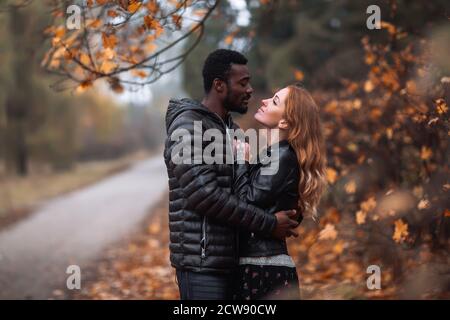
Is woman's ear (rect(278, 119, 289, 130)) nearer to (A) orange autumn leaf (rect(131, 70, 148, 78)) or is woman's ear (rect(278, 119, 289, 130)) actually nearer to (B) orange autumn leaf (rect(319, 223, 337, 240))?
(B) orange autumn leaf (rect(319, 223, 337, 240))

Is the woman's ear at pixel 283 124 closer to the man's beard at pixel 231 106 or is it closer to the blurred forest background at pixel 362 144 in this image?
the man's beard at pixel 231 106

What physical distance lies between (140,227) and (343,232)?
6.90 meters

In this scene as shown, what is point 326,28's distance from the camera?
10.2m

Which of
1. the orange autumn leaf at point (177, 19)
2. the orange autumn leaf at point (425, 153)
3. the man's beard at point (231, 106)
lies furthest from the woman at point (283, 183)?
the orange autumn leaf at point (425, 153)

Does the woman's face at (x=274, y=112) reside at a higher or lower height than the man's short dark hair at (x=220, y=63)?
lower

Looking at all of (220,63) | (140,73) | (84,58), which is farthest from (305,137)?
(84,58)

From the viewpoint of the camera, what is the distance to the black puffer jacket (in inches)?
111

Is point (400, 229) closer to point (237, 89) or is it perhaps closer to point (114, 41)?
point (237, 89)

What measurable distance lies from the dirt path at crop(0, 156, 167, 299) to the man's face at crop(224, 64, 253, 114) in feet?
14.8

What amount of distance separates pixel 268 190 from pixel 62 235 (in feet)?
29.3

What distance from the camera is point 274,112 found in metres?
3.07

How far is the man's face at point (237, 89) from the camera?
9.91 ft

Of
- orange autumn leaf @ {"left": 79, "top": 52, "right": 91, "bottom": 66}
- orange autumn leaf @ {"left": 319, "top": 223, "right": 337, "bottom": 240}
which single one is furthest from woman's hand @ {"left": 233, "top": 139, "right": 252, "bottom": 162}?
orange autumn leaf @ {"left": 79, "top": 52, "right": 91, "bottom": 66}

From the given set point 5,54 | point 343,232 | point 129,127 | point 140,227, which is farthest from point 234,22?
point 129,127
